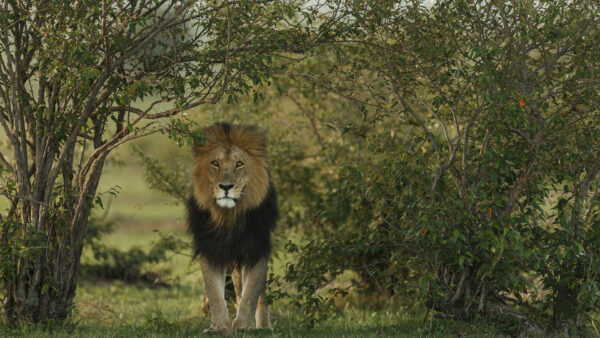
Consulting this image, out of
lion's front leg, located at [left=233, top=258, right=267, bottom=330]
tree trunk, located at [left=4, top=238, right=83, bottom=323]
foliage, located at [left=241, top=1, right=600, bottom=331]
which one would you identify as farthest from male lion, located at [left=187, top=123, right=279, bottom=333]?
tree trunk, located at [left=4, top=238, right=83, bottom=323]

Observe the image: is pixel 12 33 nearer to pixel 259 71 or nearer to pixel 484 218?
pixel 259 71

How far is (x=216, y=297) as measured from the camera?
6781mm

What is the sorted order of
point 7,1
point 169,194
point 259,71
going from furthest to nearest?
1. point 169,194
2. point 259,71
3. point 7,1

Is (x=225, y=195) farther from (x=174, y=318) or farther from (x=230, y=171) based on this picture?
(x=174, y=318)

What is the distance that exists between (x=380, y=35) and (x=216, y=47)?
4.94 feet

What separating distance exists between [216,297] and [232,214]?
0.75m

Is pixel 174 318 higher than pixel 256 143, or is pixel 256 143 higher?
pixel 256 143

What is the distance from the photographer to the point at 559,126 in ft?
21.7

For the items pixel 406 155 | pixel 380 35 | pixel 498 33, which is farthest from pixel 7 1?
pixel 498 33

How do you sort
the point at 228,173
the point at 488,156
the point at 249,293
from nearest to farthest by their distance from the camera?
the point at 488,156 < the point at 228,173 < the point at 249,293

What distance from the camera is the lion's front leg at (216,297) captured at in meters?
6.63

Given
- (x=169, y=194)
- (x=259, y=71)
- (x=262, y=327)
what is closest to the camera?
(x=259, y=71)

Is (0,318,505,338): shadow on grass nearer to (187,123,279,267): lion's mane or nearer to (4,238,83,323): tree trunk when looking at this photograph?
(4,238,83,323): tree trunk

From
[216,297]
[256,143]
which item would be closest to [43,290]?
[216,297]
